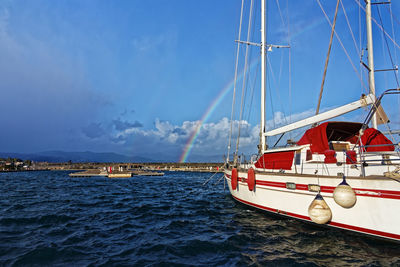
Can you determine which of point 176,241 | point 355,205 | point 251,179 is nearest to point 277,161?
point 251,179

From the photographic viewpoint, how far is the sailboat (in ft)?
27.5

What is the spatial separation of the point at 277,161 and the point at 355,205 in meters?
5.49

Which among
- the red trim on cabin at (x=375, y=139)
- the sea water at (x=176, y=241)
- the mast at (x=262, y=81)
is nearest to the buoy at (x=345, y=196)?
the sea water at (x=176, y=241)

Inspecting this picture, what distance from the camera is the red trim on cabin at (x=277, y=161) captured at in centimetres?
1324

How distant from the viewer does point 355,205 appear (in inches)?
352

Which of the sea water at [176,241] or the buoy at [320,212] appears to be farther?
the buoy at [320,212]

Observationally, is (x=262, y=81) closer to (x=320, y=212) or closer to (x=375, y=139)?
(x=375, y=139)

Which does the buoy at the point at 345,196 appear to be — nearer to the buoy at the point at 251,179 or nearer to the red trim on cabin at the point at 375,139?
the red trim on cabin at the point at 375,139

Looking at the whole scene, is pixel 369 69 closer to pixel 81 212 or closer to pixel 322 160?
pixel 322 160

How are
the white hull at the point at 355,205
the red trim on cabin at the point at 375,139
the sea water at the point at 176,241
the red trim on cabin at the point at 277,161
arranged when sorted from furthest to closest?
the red trim on cabin at the point at 277,161
the red trim on cabin at the point at 375,139
the white hull at the point at 355,205
the sea water at the point at 176,241

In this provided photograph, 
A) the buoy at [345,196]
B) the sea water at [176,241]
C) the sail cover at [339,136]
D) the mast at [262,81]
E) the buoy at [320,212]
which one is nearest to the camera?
the sea water at [176,241]

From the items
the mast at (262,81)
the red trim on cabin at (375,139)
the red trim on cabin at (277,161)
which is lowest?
the red trim on cabin at (277,161)

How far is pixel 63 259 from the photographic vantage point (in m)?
7.30

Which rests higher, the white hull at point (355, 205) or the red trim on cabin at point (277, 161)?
the red trim on cabin at point (277, 161)
